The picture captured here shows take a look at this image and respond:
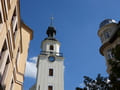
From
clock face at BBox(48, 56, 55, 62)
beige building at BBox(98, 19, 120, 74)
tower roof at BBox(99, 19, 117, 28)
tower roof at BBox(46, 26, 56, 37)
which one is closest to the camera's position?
beige building at BBox(98, 19, 120, 74)

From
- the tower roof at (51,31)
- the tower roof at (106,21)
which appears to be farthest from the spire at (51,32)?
the tower roof at (106,21)

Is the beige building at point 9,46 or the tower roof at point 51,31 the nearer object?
the beige building at point 9,46

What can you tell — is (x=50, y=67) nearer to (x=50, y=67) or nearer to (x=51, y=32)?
(x=50, y=67)

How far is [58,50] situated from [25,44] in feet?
98.1

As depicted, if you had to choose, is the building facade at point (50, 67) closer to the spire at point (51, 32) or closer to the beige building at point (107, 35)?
the spire at point (51, 32)

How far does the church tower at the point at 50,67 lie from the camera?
36.8 meters

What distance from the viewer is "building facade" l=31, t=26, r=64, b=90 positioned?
36.8m

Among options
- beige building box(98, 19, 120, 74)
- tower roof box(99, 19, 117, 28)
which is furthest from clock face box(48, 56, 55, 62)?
tower roof box(99, 19, 117, 28)

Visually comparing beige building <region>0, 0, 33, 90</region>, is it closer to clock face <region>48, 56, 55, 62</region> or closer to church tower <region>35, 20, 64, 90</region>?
church tower <region>35, 20, 64, 90</region>

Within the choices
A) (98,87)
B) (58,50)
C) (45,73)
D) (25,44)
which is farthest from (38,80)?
(98,87)

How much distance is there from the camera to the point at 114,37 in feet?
60.0

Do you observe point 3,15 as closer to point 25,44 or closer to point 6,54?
point 6,54

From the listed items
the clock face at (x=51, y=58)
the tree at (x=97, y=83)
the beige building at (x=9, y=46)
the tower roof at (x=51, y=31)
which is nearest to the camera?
the beige building at (x=9, y=46)

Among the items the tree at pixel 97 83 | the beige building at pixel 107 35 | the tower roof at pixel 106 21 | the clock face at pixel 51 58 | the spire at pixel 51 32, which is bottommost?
the tree at pixel 97 83
